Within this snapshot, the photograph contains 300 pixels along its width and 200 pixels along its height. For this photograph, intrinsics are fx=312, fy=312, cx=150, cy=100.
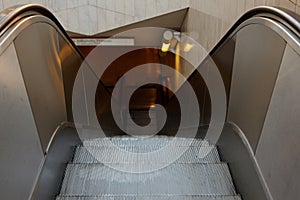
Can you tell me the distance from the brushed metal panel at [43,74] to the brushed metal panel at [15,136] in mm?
105

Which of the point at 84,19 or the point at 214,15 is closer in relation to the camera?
the point at 214,15

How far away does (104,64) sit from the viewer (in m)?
11.1

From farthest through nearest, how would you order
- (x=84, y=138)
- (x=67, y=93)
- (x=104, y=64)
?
(x=104, y=64), (x=84, y=138), (x=67, y=93)

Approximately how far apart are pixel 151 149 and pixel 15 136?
153 centimetres

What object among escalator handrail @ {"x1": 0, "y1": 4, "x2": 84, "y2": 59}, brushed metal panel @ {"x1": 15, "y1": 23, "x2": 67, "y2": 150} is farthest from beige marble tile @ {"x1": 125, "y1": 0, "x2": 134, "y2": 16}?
escalator handrail @ {"x1": 0, "y1": 4, "x2": 84, "y2": 59}

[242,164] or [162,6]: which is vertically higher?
[242,164]

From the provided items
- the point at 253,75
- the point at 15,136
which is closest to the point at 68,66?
the point at 15,136

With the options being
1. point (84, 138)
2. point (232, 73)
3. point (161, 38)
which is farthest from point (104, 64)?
point (232, 73)

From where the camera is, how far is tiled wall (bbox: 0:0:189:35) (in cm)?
666

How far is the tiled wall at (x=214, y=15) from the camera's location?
2.63 m

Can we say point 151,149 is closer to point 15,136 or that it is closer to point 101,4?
point 15,136

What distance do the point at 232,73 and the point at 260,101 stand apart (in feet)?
2.42

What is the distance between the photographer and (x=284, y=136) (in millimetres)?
1357

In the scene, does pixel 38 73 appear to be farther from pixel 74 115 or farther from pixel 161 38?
pixel 161 38
